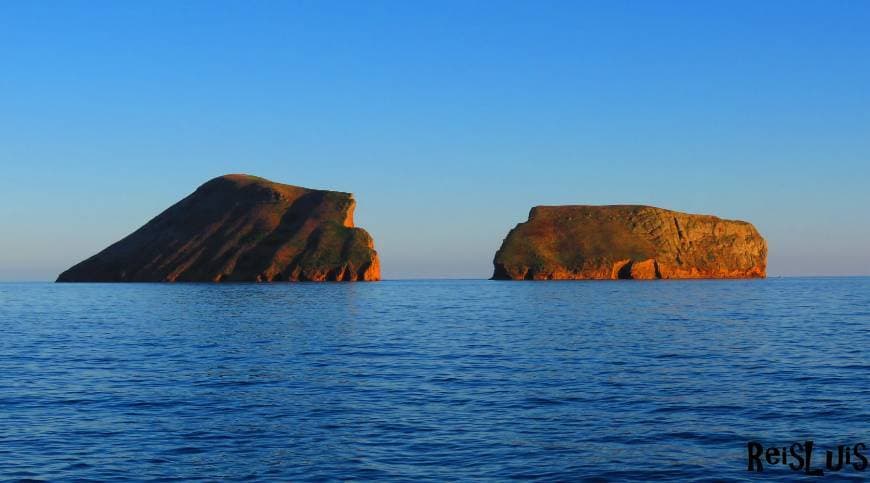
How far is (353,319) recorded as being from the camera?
7900cm

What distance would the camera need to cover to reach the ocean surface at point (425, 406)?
65.4 feet

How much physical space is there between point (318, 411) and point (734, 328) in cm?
4529

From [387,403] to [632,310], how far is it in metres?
68.9

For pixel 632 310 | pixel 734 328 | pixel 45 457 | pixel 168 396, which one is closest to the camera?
pixel 45 457

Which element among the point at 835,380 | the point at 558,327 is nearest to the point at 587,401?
the point at 835,380

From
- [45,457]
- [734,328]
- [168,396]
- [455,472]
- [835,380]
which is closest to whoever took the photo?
[455,472]

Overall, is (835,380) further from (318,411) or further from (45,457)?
(45,457)

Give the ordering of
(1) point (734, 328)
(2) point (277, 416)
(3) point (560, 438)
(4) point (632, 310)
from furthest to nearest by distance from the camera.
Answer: (4) point (632, 310), (1) point (734, 328), (2) point (277, 416), (3) point (560, 438)

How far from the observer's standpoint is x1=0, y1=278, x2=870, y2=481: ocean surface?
65.4 ft

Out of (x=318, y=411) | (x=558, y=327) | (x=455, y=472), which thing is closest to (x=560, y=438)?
(x=455, y=472)

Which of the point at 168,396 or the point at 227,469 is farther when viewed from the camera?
the point at 168,396

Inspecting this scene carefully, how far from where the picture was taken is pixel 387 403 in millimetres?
28438

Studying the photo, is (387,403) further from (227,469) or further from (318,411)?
(227,469)

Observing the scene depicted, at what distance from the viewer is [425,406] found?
27.6 metres
